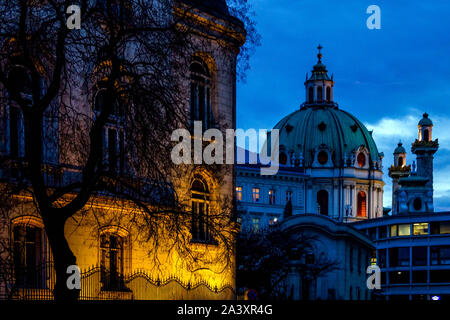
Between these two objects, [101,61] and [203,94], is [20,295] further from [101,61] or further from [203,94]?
[203,94]

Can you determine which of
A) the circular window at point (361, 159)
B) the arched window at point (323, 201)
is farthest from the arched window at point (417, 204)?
the circular window at point (361, 159)

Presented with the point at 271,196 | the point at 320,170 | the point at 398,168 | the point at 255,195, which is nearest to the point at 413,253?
the point at 255,195

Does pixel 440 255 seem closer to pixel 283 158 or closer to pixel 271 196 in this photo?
pixel 271 196

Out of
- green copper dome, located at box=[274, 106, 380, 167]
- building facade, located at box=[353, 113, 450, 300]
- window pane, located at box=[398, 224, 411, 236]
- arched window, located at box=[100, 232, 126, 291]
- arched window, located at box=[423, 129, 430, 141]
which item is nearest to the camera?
arched window, located at box=[100, 232, 126, 291]

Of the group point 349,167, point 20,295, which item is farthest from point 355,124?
point 20,295

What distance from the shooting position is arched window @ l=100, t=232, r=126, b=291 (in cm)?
2673

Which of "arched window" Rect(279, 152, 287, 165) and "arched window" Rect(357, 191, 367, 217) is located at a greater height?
"arched window" Rect(279, 152, 287, 165)

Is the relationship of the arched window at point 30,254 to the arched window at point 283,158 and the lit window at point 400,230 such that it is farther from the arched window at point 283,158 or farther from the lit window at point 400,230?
the arched window at point 283,158

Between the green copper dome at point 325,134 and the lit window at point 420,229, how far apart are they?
56.1m

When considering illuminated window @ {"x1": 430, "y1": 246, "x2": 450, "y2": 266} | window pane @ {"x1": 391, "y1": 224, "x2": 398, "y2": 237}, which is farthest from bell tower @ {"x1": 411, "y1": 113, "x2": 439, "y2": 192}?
illuminated window @ {"x1": 430, "y1": 246, "x2": 450, "y2": 266}

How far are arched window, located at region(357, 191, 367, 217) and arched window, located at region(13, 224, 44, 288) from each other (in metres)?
152

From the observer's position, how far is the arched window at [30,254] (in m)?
23.3

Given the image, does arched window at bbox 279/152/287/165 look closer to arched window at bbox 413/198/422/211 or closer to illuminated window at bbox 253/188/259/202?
illuminated window at bbox 253/188/259/202
